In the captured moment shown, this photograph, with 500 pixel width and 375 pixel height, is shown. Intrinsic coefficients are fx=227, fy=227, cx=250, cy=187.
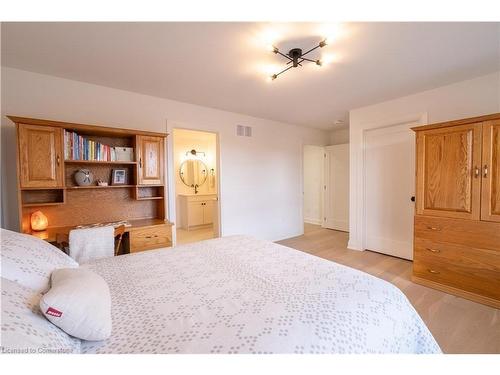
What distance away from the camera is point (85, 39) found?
178 centimetres

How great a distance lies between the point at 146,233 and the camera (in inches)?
100

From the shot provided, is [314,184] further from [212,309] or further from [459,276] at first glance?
[212,309]

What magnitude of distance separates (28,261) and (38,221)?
1.64 meters

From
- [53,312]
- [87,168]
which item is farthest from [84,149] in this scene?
[53,312]

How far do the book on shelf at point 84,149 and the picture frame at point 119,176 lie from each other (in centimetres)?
19

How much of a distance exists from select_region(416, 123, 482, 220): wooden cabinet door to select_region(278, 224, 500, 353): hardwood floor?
0.83m

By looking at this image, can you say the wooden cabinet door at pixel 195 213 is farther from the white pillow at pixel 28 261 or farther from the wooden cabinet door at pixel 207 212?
the white pillow at pixel 28 261

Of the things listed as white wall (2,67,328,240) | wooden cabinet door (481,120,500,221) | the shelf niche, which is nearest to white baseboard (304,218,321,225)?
white wall (2,67,328,240)

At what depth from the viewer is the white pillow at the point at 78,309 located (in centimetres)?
73

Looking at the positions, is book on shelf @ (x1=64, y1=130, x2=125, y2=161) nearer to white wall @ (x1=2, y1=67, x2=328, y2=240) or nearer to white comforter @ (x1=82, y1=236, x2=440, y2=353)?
white wall @ (x1=2, y1=67, x2=328, y2=240)

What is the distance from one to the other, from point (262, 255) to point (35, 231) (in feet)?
7.43
